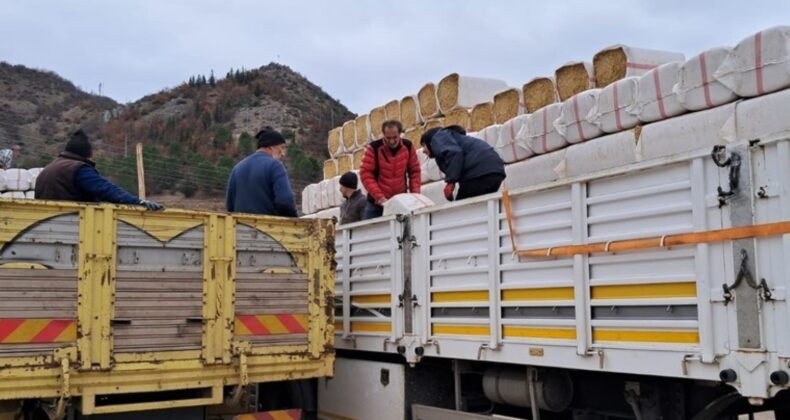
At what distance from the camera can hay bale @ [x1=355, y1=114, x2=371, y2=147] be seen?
1104 centimetres

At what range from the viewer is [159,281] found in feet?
15.8

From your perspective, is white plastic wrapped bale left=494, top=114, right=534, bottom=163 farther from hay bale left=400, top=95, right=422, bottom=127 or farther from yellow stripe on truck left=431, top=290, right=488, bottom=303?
yellow stripe on truck left=431, top=290, right=488, bottom=303

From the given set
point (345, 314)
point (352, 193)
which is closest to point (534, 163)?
point (352, 193)

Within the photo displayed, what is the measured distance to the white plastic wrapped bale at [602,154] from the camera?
6609 millimetres

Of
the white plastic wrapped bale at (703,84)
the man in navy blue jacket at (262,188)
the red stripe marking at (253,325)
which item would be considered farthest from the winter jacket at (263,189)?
the white plastic wrapped bale at (703,84)

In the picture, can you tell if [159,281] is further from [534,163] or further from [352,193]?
[534,163]

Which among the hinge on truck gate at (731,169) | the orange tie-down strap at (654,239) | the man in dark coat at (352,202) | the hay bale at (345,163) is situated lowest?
the orange tie-down strap at (654,239)

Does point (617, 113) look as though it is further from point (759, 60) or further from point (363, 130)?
point (363, 130)

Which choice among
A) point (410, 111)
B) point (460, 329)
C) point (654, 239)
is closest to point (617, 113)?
point (460, 329)

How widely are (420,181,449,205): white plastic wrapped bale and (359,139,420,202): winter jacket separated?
1.22 meters

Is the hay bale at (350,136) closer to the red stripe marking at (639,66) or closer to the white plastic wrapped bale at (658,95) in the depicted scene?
the red stripe marking at (639,66)

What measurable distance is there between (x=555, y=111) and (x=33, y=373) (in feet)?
16.7

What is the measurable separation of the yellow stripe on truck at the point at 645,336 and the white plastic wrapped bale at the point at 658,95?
2.90 metres

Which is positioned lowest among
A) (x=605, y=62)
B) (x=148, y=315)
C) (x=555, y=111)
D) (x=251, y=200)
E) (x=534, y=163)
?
(x=148, y=315)
